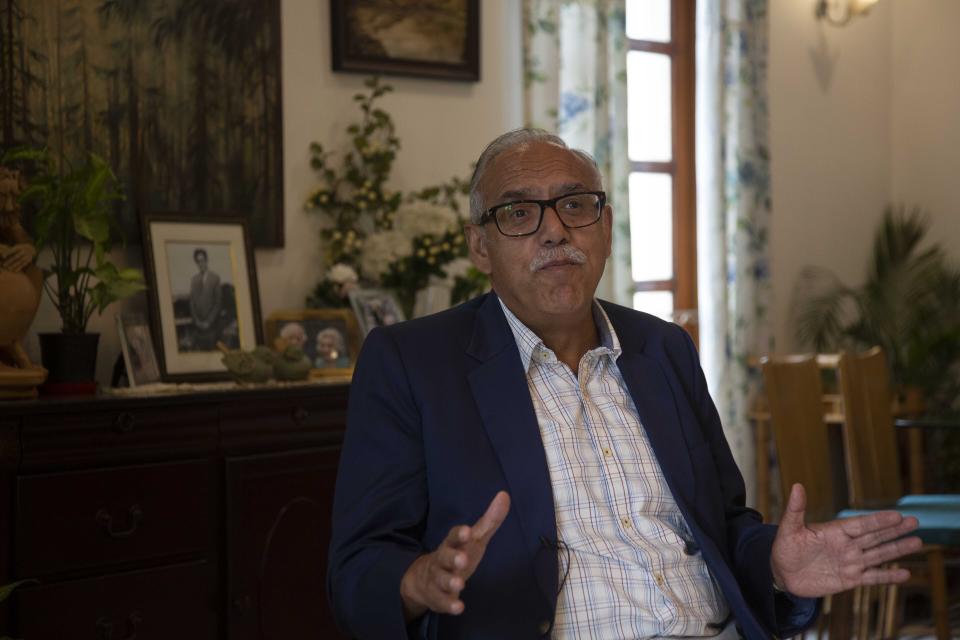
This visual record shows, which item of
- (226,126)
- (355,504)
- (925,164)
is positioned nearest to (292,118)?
(226,126)

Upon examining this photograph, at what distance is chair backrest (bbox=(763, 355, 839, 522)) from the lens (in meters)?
3.79

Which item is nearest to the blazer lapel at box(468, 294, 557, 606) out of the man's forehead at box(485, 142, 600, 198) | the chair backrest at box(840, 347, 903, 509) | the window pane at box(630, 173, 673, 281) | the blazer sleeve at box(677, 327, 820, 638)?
the man's forehead at box(485, 142, 600, 198)

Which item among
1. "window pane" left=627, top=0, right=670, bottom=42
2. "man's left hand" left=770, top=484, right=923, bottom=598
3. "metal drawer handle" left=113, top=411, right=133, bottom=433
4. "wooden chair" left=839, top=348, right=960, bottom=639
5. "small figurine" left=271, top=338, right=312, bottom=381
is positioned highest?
"window pane" left=627, top=0, right=670, bottom=42

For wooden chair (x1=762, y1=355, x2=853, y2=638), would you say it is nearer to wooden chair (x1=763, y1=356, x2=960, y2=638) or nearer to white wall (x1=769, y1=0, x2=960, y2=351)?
wooden chair (x1=763, y1=356, x2=960, y2=638)

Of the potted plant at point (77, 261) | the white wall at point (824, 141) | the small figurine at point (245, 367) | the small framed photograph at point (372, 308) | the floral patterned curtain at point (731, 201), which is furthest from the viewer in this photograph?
the white wall at point (824, 141)

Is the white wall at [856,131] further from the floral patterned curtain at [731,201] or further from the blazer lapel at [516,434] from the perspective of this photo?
the blazer lapel at [516,434]

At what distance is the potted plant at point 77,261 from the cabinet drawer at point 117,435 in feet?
0.81

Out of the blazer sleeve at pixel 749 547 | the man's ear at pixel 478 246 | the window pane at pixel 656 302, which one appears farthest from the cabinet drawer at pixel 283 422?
the window pane at pixel 656 302

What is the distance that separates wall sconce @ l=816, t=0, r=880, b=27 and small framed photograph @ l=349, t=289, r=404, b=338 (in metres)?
3.08

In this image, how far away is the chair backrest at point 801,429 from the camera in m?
3.79

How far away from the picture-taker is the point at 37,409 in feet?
9.48

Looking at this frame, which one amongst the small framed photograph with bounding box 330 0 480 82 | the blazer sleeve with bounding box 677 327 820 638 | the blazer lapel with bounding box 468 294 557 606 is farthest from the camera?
the small framed photograph with bounding box 330 0 480 82

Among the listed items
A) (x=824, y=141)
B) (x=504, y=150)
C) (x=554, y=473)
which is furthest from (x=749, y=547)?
(x=824, y=141)

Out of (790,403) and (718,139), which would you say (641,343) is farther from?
(718,139)
